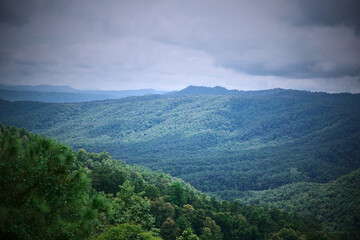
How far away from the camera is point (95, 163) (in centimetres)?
4462

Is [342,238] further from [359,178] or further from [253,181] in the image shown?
[253,181]

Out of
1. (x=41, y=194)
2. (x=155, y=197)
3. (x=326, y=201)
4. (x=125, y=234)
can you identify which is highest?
(x=41, y=194)

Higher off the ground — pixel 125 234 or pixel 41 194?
pixel 41 194

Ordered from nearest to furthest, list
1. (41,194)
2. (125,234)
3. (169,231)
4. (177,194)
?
(41,194)
(125,234)
(169,231)
(177,194)

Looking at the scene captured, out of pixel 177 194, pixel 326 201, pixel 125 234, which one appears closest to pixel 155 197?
pixel 177 194

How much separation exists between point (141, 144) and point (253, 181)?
99182 millimetres

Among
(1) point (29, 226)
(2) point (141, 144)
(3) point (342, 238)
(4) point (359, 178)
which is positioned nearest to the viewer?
(1) point (29, 226)

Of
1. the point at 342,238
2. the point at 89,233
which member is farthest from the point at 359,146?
the point at 89,233

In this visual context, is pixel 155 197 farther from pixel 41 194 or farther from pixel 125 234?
pixel 41 194

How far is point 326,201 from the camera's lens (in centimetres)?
7075

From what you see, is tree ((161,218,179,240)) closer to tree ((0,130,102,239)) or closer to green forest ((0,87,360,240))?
green forest ((0,87,360,240))

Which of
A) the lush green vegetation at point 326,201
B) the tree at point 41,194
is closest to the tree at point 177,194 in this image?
the tree at point 41,194

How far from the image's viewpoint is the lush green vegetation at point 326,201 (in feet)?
200

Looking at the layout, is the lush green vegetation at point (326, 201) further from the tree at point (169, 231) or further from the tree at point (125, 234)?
the tree at point (125, 234)
